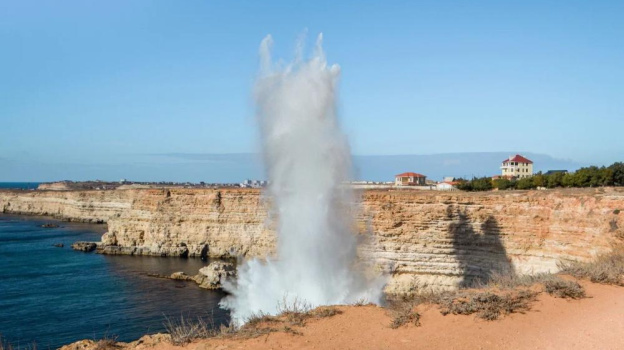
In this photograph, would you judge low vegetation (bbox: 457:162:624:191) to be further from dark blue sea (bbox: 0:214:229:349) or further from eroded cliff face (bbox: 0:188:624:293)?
dark blue sea (bbox: 0:214:229:349)

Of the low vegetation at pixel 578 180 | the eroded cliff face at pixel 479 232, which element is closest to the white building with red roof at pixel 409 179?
the low vegetation at pixel 578 180

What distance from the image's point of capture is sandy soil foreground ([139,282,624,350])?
907 cm

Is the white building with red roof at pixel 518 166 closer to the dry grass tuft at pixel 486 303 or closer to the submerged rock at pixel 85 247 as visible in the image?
the submerged rock at pixel 85 247

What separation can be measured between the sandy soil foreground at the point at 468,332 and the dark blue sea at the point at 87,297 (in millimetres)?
5752

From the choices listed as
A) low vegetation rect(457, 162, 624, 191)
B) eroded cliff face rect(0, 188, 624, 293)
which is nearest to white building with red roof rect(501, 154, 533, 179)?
low vegetation rect(457, 162, 624, 191)

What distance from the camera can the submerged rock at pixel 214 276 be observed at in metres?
31.0

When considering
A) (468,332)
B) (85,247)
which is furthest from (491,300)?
(85,247)

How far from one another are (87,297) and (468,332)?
1008 inches

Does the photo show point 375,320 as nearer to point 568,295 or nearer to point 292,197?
point 568,295

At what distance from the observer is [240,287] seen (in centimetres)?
2592

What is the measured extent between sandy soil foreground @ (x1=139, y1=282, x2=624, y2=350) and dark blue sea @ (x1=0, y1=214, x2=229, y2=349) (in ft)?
18.9

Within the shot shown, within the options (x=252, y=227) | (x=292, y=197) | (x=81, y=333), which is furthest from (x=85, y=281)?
(x=292, y=197)

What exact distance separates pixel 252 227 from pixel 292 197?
2417 cm

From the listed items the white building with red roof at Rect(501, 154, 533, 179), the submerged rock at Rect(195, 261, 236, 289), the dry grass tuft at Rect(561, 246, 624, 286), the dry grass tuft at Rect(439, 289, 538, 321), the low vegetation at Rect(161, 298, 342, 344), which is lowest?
the submerged rock at Rect(195, 261, 236, 289)
